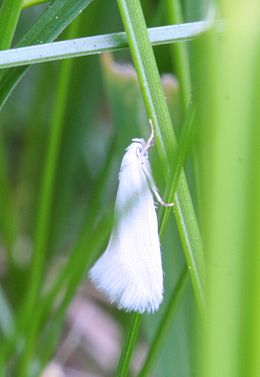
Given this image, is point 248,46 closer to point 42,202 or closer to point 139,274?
point 139,274

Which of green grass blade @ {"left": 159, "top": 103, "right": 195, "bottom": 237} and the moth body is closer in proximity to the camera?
green grass blade @ {"left": 159, "top": 103, "right": 195, "bottom": 237}

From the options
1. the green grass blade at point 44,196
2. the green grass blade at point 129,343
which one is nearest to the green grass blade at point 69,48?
the green grass blade at point 129,343

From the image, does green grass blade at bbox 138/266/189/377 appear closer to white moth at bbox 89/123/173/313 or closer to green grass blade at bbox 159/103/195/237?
white moth at bbox 89/123/173/313

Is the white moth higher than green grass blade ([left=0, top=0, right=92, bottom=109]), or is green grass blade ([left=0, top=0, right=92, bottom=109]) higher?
green grass blade ([left=0, top=0, right=92, bottom=109])

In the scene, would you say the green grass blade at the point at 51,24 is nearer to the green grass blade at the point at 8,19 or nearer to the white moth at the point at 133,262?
the green grass blade at the point at 8,19

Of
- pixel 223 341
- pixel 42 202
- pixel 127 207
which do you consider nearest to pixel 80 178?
pixel 42 202

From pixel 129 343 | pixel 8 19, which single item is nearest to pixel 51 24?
pixel 8 19

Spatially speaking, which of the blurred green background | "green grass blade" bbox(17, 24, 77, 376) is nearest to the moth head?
the blurred green background
